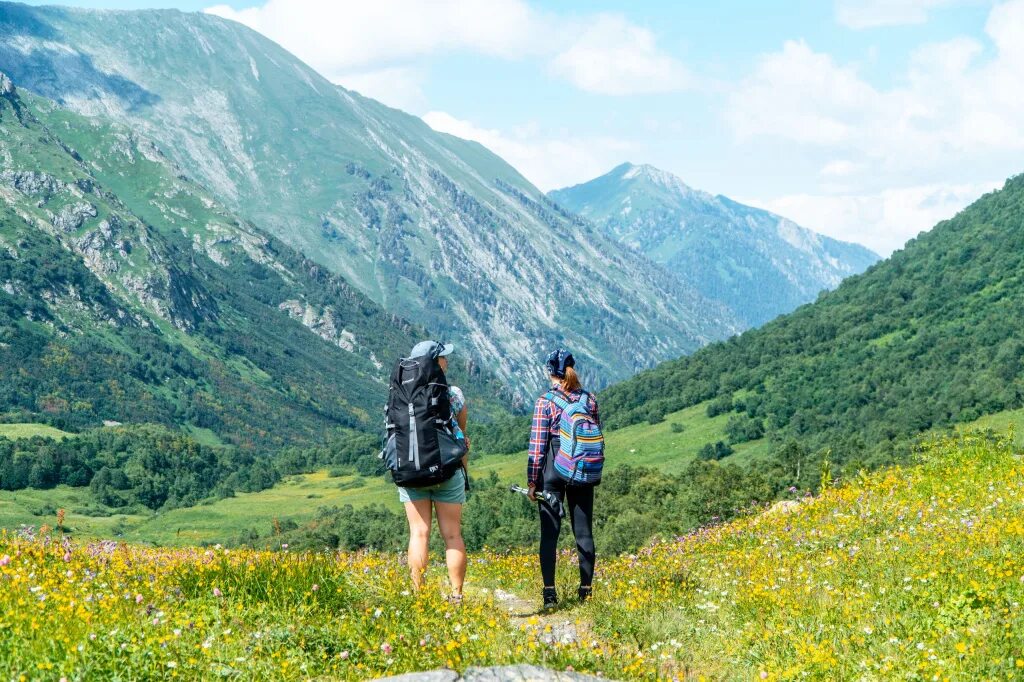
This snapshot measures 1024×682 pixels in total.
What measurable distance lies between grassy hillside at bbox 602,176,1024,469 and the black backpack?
2723 inches

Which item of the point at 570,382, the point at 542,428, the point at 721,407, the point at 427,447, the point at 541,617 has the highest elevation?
the point at 570,382

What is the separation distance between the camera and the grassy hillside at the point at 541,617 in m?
7.07

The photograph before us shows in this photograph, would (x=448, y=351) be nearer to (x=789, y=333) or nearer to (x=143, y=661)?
(x=143, y=661)

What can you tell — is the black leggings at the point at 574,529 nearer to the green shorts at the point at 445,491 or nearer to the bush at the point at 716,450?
the green shorts at the point at 445,491

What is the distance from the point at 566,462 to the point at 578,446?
25cm

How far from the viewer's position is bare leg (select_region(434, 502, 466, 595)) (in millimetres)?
10297

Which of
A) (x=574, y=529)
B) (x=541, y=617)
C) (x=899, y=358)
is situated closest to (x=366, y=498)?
(x=899, y=358)

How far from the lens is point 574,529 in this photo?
11367mm

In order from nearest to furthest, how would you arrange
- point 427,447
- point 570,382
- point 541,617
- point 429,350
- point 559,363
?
point 427,447 → point 429,350 → point 541,617 → point 570,382 → point 559,363

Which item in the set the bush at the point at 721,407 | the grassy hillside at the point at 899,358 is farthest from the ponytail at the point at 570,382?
the bush at the point at 721,407

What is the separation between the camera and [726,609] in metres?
9.94

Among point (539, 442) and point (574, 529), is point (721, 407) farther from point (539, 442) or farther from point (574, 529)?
point (539, 442)

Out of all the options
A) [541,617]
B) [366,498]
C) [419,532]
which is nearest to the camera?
[419,532]

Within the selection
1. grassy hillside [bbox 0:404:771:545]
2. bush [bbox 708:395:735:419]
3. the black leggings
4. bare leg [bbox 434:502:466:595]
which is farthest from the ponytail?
bush [bbox 708:395:735:419]
